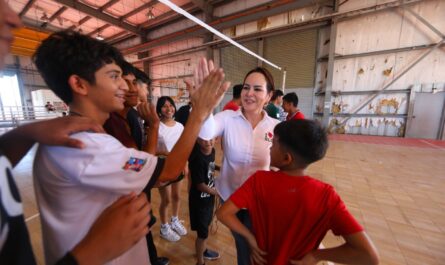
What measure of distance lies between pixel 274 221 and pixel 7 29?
3.50 ft

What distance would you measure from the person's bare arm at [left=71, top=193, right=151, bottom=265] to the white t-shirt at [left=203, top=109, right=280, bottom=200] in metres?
0.75

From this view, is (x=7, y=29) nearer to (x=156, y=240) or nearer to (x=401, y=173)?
(x=156, y=240)

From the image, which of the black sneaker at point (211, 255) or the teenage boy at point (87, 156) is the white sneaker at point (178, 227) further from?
the teenage boy at point (87, 156)

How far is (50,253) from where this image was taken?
0.71 m

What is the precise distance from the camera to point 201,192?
164 cm

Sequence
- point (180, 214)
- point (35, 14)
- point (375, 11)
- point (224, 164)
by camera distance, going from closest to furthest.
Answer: point (224, 164), point (180, 214), point (375, 11), point (35, 14)

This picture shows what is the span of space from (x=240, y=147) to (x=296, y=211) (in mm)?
568

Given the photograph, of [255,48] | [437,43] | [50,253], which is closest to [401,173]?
[50,253]

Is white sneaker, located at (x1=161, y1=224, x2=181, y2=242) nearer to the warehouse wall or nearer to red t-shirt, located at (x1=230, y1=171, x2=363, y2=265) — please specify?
red t-shirt, located at (x1=230, y1=171, x2=363, y2=265)

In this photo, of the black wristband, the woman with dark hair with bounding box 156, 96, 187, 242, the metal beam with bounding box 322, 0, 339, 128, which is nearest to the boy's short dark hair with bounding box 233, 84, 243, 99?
the woman with dark hair with bounding box 156, 96, 187, 242

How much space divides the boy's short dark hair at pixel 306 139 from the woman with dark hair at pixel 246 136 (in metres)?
0.42

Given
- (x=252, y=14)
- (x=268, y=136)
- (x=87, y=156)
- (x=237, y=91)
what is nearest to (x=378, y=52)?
(x=252, y=14)

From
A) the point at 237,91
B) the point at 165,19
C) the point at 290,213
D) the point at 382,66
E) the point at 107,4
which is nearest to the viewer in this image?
the point at 290,213

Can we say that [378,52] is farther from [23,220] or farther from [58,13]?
[58,13]
